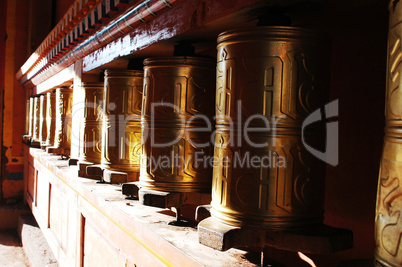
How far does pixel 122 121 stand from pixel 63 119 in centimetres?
166

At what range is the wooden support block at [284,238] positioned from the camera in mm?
969

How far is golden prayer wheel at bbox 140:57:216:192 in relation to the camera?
1.45m

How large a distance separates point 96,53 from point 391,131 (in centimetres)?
203

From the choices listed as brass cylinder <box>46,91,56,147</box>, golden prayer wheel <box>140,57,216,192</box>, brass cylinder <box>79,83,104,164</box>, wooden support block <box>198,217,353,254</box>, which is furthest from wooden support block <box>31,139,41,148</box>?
wooden support block <box>198,217,353,254</box>

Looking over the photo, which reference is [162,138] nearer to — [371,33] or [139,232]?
[139,232]

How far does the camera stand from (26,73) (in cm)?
550

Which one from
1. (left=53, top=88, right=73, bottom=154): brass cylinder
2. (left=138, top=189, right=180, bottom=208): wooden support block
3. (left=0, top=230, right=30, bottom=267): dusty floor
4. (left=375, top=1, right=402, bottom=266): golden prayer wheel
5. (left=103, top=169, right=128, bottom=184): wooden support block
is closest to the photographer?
(left=375, top=1, right=402, bottom=266): golden prayer wheel

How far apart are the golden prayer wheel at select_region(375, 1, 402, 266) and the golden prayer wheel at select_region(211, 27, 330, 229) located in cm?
29

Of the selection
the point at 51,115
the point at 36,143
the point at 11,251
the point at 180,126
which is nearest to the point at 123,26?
the point at 180,126

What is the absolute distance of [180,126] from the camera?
146 cm

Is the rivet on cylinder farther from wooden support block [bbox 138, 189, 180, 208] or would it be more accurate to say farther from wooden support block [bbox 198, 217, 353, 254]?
wooden support block [bbox 198, 217, 353, 254]

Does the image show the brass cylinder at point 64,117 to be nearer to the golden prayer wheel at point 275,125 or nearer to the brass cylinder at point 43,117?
the brass cylinder at point 43,117

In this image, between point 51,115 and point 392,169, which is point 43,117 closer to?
point 51,115

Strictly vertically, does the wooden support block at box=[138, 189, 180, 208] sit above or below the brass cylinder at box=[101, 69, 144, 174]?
below
